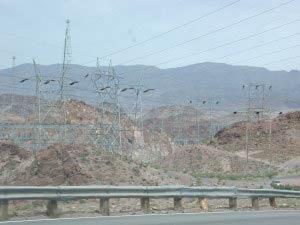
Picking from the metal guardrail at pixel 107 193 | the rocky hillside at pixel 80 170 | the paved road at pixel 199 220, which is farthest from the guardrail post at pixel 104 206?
the rocky hillside at pixel 80 170

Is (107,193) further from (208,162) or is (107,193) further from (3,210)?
(208,162)

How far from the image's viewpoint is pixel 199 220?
17422mm

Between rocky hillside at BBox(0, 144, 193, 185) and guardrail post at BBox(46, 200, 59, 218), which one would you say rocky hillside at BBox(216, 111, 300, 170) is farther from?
guardrail post at BBox(46, 200, 59, 218)

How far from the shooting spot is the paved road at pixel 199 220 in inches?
618

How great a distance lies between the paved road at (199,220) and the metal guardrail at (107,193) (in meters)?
0.90

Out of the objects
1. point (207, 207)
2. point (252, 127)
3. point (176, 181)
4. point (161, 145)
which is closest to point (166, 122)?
point (161, 145)

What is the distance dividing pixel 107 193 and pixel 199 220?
2.78 m

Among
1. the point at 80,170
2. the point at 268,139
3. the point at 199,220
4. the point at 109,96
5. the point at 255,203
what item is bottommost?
the point at 199,220

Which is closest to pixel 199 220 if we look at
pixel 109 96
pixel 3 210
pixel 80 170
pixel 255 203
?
pixel 3 210

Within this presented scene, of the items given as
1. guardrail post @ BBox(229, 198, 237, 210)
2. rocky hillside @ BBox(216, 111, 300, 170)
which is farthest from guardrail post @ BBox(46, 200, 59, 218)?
rocky hillside @ BBox(216, 111, 300, 170)

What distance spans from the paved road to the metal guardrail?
0.90 m

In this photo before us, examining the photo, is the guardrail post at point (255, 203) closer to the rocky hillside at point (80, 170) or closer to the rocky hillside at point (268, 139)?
the rocky hillside at point (80, 170)

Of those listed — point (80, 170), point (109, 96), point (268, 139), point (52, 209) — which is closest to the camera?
point (52, 209)

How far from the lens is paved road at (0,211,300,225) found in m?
15.7
